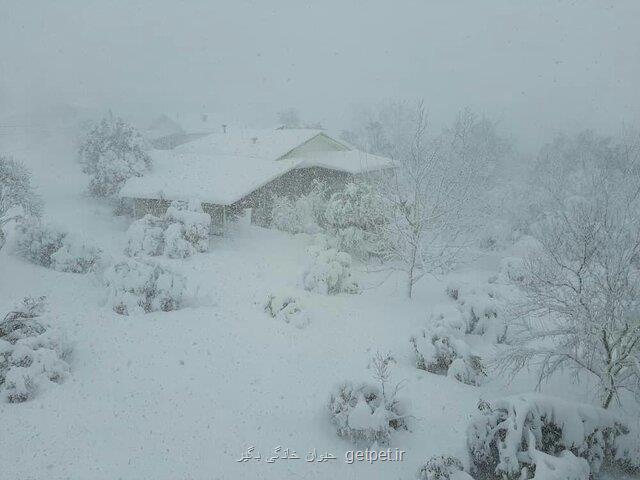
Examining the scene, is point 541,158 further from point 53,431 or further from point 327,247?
point 53,431

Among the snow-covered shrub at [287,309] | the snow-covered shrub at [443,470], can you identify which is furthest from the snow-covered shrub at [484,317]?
the snow-covered shrub at [443,470]

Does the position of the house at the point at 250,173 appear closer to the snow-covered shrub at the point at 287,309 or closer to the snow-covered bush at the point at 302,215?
the snow-covered bush at the point at 302,215

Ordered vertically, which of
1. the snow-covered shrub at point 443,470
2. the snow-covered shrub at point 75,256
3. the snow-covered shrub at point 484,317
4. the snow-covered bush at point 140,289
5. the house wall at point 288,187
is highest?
the house wall at point 288,187

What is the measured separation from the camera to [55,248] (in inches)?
698

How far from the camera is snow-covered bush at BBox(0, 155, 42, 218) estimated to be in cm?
2316

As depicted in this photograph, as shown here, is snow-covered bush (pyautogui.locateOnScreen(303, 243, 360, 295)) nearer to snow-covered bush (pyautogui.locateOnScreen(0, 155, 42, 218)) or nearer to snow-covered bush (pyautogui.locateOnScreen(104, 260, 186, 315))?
snow-covered bush (pyautogui.locateOnScreen(104, 260, 186, 315))

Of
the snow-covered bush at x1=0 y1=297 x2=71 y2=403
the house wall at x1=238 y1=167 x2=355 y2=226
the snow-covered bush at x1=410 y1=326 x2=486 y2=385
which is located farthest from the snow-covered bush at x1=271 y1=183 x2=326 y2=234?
the snow-covered bush at x1=0 y1=297 x2=71 y2=403

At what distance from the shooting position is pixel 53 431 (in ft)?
27.7

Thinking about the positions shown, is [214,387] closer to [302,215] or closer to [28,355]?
[28,355]

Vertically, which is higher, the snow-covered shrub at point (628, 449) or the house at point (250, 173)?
the house at point (250, 173)

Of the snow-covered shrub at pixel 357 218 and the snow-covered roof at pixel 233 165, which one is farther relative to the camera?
the snow-covered roof at pixel 233 165

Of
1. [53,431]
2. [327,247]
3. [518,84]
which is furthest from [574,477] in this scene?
[518,84]

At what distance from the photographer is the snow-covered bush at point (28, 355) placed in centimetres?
934

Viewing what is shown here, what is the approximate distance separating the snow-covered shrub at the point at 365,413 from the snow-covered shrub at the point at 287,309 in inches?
184
